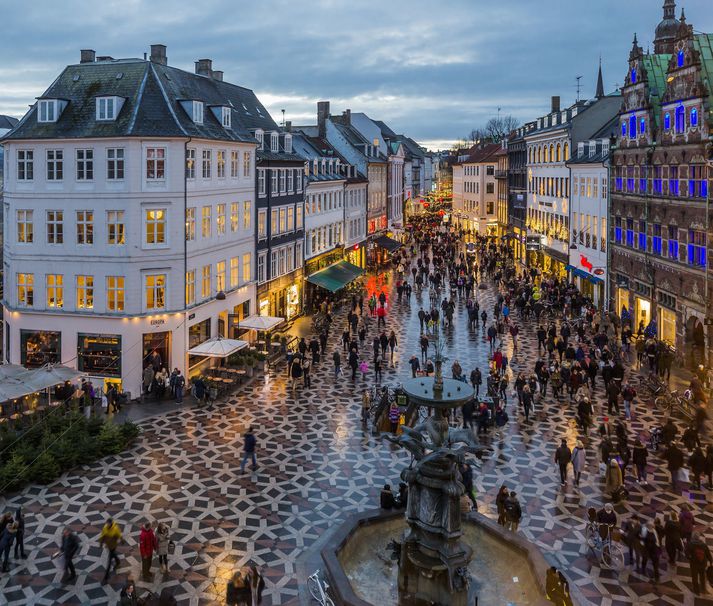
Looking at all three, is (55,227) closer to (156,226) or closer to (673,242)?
(156,226)

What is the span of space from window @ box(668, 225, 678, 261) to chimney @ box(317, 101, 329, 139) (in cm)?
4093

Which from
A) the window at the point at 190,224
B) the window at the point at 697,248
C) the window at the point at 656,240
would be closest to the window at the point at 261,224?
the window at the point at 190,224

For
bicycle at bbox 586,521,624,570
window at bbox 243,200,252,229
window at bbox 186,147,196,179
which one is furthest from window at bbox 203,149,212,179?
bicycle at bbox 586,521,624,570

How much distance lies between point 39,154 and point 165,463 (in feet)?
53.4

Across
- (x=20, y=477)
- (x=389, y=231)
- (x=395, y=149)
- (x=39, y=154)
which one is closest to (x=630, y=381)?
(x=20, y=477)

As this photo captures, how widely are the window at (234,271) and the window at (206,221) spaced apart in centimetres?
333

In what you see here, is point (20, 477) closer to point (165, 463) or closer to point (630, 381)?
point (165, 463)

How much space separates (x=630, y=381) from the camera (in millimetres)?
29719

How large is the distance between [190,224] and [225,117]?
24.3ft

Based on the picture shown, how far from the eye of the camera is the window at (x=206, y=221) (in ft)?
105

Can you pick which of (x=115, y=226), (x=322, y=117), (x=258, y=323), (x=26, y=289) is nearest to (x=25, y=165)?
(x=115, y=226)

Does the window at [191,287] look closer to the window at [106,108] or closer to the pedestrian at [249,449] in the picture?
the window at [106,108]

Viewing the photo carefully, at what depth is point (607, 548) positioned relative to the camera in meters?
15.2

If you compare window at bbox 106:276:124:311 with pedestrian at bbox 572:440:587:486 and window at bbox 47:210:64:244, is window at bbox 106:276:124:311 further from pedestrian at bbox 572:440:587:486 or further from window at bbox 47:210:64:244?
pedestrian at bbox 572:440:587:486
